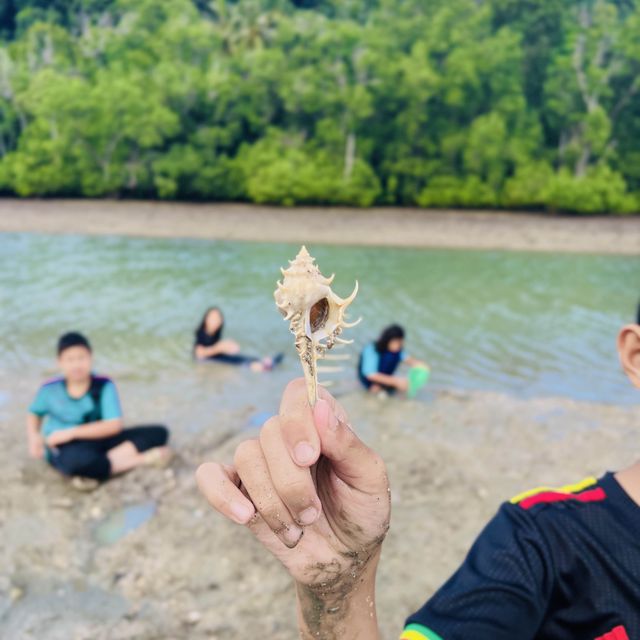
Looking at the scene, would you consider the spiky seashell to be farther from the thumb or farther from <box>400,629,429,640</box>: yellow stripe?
<box>400,629,429,640</box>: yellow stripe

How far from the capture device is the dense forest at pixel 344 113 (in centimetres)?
3059

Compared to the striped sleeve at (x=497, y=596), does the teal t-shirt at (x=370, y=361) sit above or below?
below

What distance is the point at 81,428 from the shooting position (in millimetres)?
5668

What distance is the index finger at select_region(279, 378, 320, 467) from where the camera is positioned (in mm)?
1336

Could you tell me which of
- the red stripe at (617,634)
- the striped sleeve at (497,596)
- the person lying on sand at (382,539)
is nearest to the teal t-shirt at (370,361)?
the person lying on sand at (382,539)

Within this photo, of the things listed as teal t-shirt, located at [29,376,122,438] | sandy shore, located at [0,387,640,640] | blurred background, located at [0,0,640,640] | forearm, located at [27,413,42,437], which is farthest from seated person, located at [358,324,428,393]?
forearm, located at [27,413,42,437]

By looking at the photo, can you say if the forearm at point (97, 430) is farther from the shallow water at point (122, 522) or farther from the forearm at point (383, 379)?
the forearm at point (383, 379)

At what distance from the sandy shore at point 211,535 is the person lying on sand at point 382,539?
2.60 metres

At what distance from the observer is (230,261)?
68.3ft

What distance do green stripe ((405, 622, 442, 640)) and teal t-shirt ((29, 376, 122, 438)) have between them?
4.57 meters

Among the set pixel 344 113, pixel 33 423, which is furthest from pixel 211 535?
pixel 344 113

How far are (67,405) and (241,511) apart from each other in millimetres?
4684

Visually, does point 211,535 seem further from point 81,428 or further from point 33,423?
point 33,423

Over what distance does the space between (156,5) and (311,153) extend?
1131 centimetres
